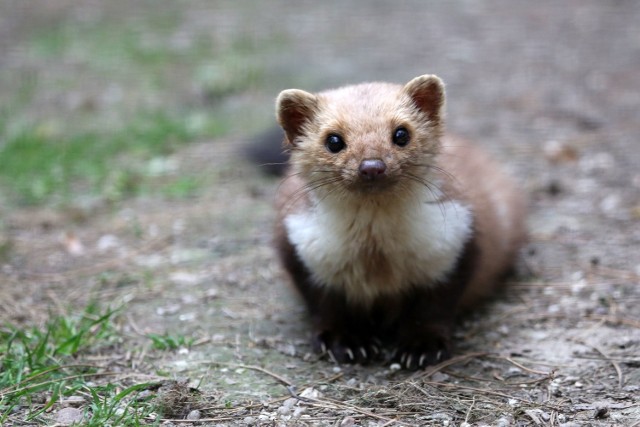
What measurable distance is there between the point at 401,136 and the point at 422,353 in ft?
3.64

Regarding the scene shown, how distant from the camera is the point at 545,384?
12.3 feet

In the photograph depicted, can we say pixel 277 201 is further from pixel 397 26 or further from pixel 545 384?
pixel 397 26

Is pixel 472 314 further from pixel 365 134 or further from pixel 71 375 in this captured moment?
pixel 71 375

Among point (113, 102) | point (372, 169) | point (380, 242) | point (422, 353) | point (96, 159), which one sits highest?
point (113, 102)

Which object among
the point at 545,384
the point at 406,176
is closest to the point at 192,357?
the point at 406,176

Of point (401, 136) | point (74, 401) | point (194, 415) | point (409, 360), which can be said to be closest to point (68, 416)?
point (74, 401)

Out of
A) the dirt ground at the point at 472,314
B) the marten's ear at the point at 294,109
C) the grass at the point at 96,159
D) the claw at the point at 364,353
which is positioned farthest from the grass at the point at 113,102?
the claw at the point at 364,353

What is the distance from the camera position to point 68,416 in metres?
3.38

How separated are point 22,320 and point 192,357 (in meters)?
1.10

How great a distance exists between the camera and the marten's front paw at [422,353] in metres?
4.04

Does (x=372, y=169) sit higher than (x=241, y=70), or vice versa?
(x=241, y=70)

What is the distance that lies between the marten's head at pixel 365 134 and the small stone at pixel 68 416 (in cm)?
152

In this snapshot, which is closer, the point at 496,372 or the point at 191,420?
the point at 191,420

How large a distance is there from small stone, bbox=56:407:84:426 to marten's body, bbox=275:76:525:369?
1.32 metres
